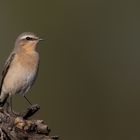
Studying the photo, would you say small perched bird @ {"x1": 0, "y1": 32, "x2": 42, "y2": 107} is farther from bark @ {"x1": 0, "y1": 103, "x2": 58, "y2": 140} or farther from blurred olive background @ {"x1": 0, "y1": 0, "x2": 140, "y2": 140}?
blurred olive background @ {"x1": 0, "y1": 0, "x2": 140, "y2": 140}

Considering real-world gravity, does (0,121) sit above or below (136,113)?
above

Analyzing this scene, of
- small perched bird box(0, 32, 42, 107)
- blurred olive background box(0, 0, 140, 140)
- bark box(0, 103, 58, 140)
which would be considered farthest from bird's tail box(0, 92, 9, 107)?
blurred olive background box(0, 0, 140, 140)

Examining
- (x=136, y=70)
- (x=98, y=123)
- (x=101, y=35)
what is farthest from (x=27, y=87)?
(x=101, y=35)

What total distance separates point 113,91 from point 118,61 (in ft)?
9.16

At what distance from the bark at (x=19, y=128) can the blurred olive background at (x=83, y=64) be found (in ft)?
21.7

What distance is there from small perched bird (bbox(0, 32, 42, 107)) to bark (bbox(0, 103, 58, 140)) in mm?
1934

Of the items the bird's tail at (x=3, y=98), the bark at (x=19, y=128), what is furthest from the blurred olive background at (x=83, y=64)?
the bark at (x=19, y=128)

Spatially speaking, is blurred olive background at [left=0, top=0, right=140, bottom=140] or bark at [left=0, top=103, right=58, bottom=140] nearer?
bark at [left=0, top=103, right=58, bottom=140]

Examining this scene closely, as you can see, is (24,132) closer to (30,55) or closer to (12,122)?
(12,122)

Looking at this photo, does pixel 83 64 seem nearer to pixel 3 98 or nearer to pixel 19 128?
pixel 3 98

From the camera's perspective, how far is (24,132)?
18.5 m

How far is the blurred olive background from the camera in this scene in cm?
2712

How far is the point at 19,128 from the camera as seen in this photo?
60.8 ft

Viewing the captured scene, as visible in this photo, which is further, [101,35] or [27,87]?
[101,35]
